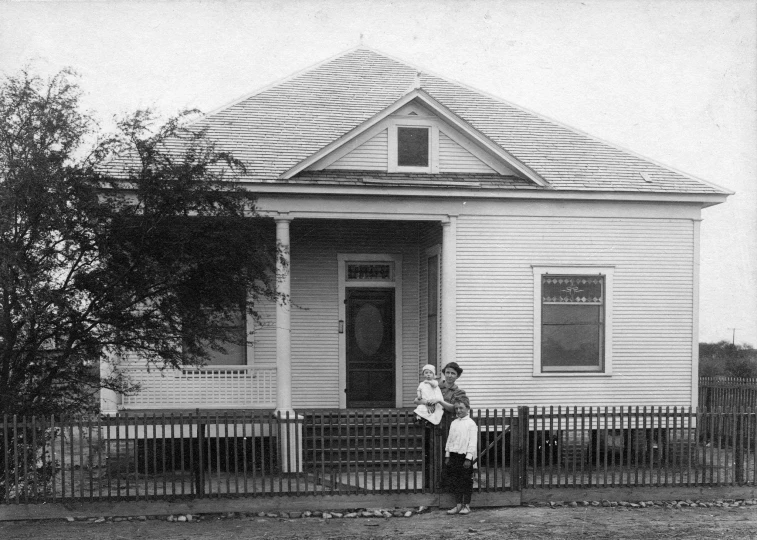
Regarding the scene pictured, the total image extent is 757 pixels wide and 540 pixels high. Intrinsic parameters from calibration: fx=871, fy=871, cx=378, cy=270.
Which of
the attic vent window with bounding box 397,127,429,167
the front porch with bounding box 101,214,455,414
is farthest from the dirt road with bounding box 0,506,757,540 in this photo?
the attic vent window with bounding box 397,127,429,167

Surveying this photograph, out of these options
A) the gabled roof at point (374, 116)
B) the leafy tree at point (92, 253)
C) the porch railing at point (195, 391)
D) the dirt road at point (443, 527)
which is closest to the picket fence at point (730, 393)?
the gabled roof at point (374, 116)

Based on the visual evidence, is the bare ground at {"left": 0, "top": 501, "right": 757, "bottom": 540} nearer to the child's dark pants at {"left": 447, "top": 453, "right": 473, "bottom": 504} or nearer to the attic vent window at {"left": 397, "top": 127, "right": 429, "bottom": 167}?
the child's dark pants at {"left": 447, "top": 453, "right": 473, "bottom": 504}

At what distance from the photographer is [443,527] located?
977 cm

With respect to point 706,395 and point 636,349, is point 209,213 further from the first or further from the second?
point 706,395

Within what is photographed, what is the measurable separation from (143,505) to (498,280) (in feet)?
24.3

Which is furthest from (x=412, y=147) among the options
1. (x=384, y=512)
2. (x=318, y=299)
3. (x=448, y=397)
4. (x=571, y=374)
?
(x=384, y=512)

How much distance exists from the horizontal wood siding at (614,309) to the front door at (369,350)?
2121 millimetres

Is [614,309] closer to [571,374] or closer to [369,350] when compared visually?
[571,374]

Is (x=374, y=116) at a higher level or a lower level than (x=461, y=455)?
higher

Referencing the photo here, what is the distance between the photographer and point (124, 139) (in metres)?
10.4

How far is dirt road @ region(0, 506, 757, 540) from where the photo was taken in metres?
9.39

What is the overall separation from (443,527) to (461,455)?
1.06 m

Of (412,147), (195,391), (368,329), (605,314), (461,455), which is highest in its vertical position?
(412,147)

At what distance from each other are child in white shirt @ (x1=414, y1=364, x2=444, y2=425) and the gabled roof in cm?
443
